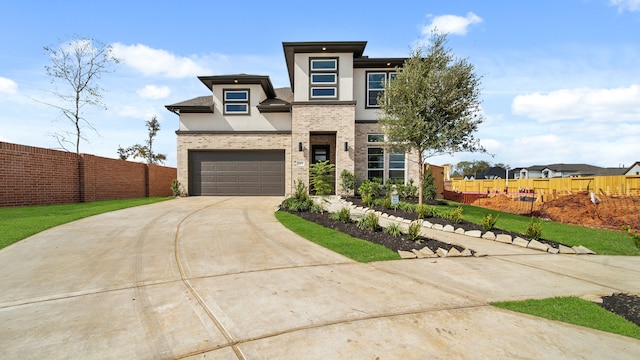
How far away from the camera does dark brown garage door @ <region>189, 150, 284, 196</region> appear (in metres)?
16.8

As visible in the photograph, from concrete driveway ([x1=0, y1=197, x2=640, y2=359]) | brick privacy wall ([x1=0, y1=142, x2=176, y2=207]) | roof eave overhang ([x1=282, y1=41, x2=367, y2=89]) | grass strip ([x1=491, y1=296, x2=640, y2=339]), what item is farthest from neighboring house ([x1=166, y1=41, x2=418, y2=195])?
grass strip ([x1=491, y1=296, x2=640, y2=339])

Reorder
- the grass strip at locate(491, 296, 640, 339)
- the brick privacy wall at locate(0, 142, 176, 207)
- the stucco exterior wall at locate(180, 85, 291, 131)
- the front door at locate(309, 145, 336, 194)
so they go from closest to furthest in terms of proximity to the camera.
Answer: the grass strip at locate(491, 296, 640, 339) → the brick privacy wall at locate(0, 142, 176, 207) → the stucco exterior wall at locate(180, 85, 291, 131) → the front door at locate(309, 145, 336, 194)

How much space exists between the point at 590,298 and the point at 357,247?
11.2ft

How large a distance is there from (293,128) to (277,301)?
12.9m

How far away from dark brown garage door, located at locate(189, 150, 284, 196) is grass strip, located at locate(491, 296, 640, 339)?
14.3m

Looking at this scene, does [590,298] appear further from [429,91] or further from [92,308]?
[429,91]

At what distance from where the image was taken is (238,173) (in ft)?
55.5

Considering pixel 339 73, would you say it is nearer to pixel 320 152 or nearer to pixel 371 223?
pixel 320 152

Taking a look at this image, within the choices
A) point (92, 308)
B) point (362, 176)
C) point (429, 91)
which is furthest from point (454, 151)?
point (92, 308)

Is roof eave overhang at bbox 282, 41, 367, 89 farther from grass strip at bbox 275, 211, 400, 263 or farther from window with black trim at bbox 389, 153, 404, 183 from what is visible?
grass strip at bbox 275, 211, 400, 263

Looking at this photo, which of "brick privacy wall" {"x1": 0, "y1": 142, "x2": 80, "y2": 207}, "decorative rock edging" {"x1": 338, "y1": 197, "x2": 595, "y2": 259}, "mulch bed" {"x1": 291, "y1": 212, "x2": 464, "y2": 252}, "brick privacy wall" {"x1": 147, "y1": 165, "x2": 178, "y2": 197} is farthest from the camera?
"brick privacy wall" {"x1": 147, "y1": 165, "x2": 178, "y2": 197}

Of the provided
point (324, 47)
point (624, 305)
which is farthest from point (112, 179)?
point (624, 305)

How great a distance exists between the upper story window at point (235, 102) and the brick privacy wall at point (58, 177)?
22.5ft

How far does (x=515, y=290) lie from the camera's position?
12.3 ft
